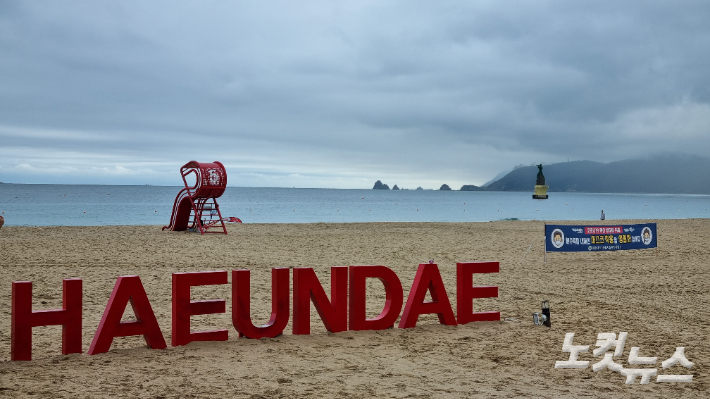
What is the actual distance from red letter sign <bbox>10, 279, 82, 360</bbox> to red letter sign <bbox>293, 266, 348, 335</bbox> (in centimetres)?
259

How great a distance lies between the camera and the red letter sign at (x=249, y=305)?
7031mm

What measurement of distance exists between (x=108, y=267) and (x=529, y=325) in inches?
412

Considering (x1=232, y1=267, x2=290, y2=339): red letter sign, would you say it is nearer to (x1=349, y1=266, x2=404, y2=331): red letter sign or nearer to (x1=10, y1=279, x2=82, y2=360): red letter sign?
(x1=349, y1=266, x2=404, y2=331): red letter sign

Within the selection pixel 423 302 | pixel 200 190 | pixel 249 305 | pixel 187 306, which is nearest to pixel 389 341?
pixel 423 302

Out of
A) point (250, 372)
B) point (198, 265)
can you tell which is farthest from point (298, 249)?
point (250, 372)

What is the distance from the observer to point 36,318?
6.10 m

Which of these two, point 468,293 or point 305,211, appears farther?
point 305,211

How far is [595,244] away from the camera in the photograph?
53.2 feet

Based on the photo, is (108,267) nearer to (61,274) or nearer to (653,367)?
(61,274)

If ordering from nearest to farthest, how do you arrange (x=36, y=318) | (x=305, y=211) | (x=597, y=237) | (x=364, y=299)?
1. (x=36, y=318)
2. (x=364, y=299)
3. (x=597, y=237)
4. (x=305, y=211)

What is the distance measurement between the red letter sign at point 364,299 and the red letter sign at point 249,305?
970mm

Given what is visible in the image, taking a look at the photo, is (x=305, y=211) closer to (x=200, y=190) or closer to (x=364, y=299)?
(x=200, y=190)

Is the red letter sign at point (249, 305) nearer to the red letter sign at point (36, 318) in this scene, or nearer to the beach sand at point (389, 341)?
the beach sand at point (389, 341)

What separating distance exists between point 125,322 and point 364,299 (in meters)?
3.09
